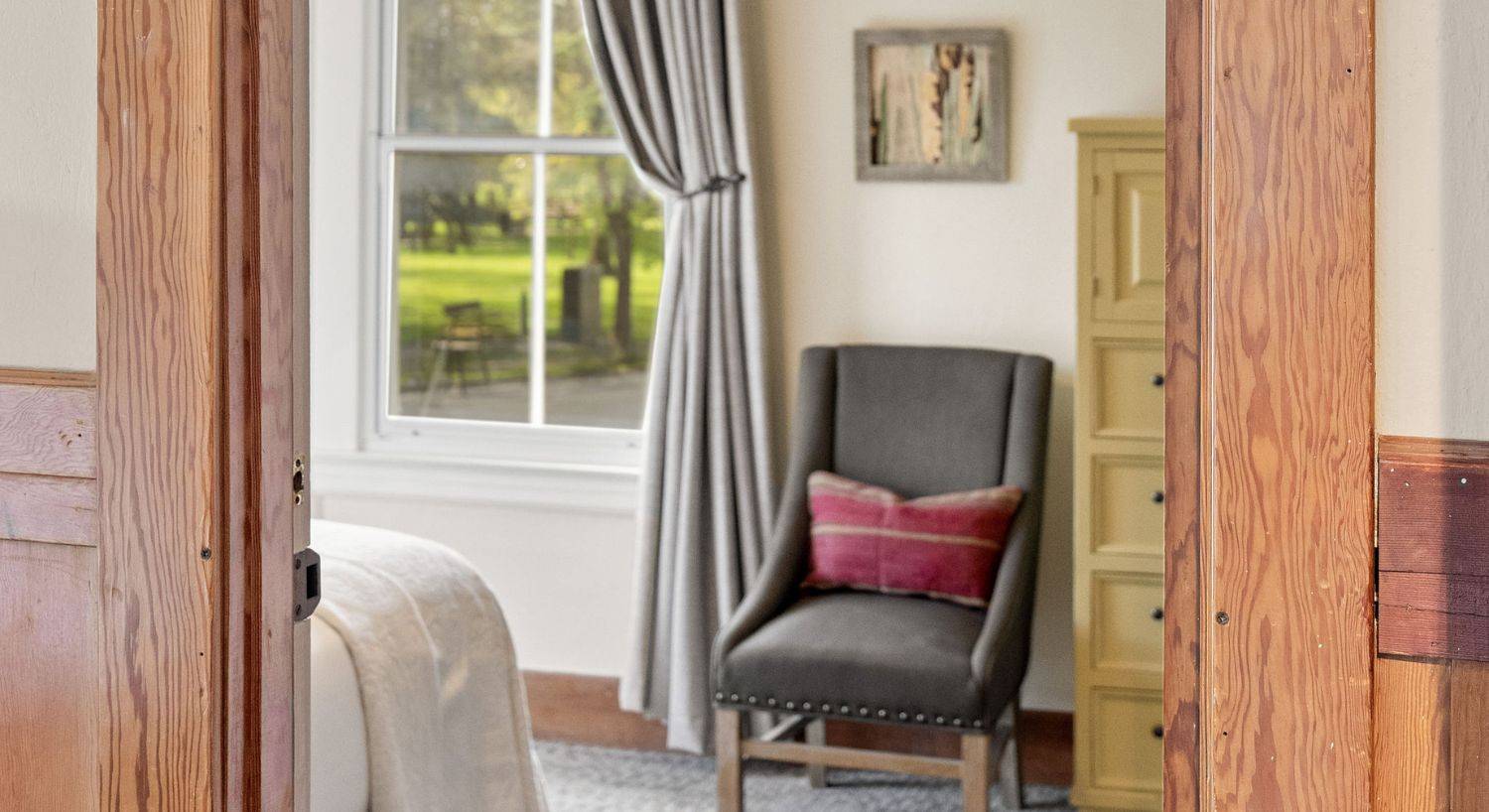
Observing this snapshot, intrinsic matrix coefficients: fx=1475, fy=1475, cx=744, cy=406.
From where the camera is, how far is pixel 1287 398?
1.23 meters

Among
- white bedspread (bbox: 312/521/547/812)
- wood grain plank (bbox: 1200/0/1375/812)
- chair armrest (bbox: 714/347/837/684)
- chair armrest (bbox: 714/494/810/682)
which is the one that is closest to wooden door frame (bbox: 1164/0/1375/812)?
wood grain plank (bbox: 1200/0/1375/812)

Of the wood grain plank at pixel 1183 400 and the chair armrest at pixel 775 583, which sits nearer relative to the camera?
the wood grain plank at pixel 1183 400

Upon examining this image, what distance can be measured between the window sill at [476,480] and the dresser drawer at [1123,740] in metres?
1.40

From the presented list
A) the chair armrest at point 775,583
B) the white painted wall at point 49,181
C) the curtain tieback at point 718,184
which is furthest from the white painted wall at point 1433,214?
the curtain tieback at point 718,184

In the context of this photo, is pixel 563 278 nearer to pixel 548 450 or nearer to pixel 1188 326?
pixel 548 450

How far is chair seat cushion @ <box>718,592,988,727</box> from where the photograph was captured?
3.03 meters

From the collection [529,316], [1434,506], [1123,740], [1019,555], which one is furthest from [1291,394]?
[529,316]

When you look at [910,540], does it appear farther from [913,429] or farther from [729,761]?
[729,761]

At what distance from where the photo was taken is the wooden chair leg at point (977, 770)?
9.93ft

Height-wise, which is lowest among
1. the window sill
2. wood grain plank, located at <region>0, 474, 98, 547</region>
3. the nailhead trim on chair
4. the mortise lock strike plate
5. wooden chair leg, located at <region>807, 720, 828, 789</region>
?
wooden chair leg, located at <region>807, 720, 828, 789</region>

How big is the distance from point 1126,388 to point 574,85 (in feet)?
5.98

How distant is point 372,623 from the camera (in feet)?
8.07

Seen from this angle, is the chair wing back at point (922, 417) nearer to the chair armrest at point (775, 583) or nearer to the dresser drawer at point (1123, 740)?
the chair armrest at point (775, 583)

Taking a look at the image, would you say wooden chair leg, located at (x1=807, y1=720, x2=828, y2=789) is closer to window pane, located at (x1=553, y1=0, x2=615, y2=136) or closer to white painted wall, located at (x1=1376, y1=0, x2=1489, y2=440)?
window pane, located at (x1=553, y1=0, x2=615, y2=136)
